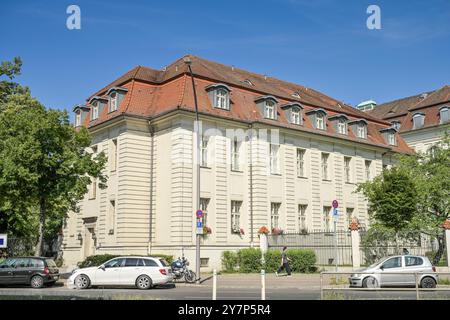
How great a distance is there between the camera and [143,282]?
73.8 ft

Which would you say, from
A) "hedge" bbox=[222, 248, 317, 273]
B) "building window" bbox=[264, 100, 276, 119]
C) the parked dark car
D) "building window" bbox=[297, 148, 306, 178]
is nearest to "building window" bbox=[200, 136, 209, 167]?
"building window" bbox=[264, 100, 276, 119]

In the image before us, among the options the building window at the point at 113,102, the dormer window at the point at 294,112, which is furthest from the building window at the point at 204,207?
the dormer window at the point at 294,112

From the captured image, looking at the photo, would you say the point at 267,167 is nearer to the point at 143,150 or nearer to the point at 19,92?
the point at 143,150

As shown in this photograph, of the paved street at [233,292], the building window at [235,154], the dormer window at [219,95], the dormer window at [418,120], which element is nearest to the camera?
the paved street at [233,292]

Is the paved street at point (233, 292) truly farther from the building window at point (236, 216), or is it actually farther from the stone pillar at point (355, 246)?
the building window at point (236, 216)

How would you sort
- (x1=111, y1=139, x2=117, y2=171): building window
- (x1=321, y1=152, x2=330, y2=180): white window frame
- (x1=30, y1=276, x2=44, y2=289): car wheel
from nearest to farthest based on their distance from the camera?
1. (x1=30, y1=276, x2=44, y2=289): car wheel
2. (x1=111, y1=139, x2=117, y2=171): building window
3. (x1=321, y1=152, x2=330, y2=180): white window frame

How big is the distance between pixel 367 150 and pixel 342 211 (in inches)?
246

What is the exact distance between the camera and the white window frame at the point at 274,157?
1505 inches

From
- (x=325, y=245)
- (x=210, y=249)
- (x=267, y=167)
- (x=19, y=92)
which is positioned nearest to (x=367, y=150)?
(x=267, y=167)

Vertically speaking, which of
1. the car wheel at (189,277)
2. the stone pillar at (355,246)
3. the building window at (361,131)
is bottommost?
the car wheel at (189,277)

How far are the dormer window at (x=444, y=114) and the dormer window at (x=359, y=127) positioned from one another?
12.7 metres

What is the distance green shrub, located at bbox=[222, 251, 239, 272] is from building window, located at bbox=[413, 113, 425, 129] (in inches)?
1208

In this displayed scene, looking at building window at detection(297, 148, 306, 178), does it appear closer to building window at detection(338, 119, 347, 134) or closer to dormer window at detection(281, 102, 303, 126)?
dormer window at detection(281, 102, 303, 126)

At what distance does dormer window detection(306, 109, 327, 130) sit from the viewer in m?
41.2
